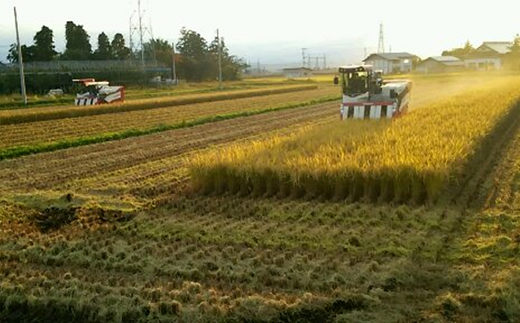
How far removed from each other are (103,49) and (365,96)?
211 feet

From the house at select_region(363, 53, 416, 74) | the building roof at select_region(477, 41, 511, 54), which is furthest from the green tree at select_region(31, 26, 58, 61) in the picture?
the building roof at select_region(477, 41, 511, 54)

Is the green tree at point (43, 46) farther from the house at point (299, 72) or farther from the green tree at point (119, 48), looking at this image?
the house at point (299, 72)

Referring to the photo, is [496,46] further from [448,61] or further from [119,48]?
[119,48]

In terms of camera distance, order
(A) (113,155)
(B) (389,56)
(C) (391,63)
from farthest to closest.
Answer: (B) (389,56) → (C) (391,63) → (A) (113,155)

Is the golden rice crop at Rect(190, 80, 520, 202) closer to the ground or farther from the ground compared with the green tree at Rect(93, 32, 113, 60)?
closer to the ground

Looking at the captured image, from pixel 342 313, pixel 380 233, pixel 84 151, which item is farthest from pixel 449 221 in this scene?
pixel 84 151

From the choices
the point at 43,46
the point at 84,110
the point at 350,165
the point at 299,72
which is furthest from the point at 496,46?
the point at 350,165

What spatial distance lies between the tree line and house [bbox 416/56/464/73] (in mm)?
30121

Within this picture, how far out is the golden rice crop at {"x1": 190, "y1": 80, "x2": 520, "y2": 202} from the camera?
9.66 metres

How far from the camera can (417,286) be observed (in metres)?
6.22

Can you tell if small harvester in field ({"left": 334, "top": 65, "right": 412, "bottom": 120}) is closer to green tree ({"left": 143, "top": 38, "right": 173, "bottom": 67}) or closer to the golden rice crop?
the golden rice crop

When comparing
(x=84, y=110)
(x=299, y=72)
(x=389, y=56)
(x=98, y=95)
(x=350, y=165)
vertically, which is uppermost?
(x=389, y=56)

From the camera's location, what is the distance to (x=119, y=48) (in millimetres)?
81938

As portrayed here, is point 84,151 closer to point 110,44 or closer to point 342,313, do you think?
point 342,313
